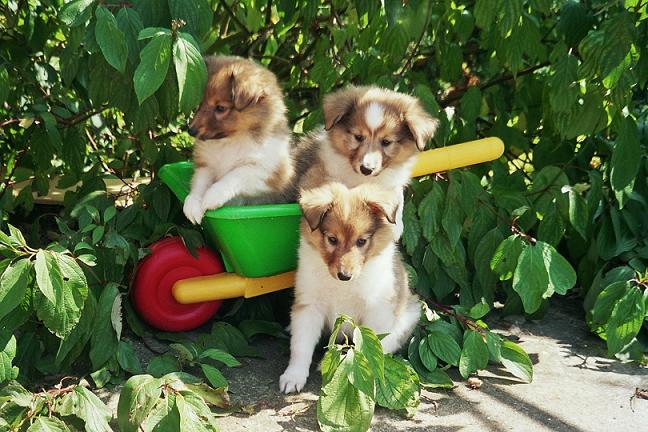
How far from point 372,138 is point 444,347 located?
40.7 inches

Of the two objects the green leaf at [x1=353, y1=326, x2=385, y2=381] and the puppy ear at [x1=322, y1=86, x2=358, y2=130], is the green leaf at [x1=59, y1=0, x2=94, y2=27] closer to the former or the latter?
the puppy ear at [x1=322, y1=86, x2=358, y2=130]

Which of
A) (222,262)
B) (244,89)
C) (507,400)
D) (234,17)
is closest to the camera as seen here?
(507,400)

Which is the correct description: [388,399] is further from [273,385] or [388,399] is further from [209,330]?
[209,330]

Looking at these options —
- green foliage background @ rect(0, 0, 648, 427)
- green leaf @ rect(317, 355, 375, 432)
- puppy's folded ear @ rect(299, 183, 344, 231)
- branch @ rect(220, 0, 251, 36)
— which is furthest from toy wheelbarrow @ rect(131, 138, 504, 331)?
branch @ rect(220, 0, 251, 36)

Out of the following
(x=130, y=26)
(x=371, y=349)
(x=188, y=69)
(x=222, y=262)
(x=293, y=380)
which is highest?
(x=130, y=26)

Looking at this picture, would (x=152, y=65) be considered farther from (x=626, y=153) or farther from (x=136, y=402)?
(x=626, y=153)

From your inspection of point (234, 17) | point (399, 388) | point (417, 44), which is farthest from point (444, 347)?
point (234, 17)

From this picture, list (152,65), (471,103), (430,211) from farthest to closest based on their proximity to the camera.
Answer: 1. (471,103)
2. (430,211)
3. (152,65)

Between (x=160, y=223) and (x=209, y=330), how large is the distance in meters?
0.60

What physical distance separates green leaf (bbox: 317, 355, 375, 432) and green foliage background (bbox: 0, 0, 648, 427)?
70 cm

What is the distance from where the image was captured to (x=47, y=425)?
9.62 ft

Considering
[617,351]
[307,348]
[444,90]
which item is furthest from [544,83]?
[307,348]

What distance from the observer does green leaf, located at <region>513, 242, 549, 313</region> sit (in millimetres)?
3939

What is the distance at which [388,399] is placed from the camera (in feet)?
11.6
